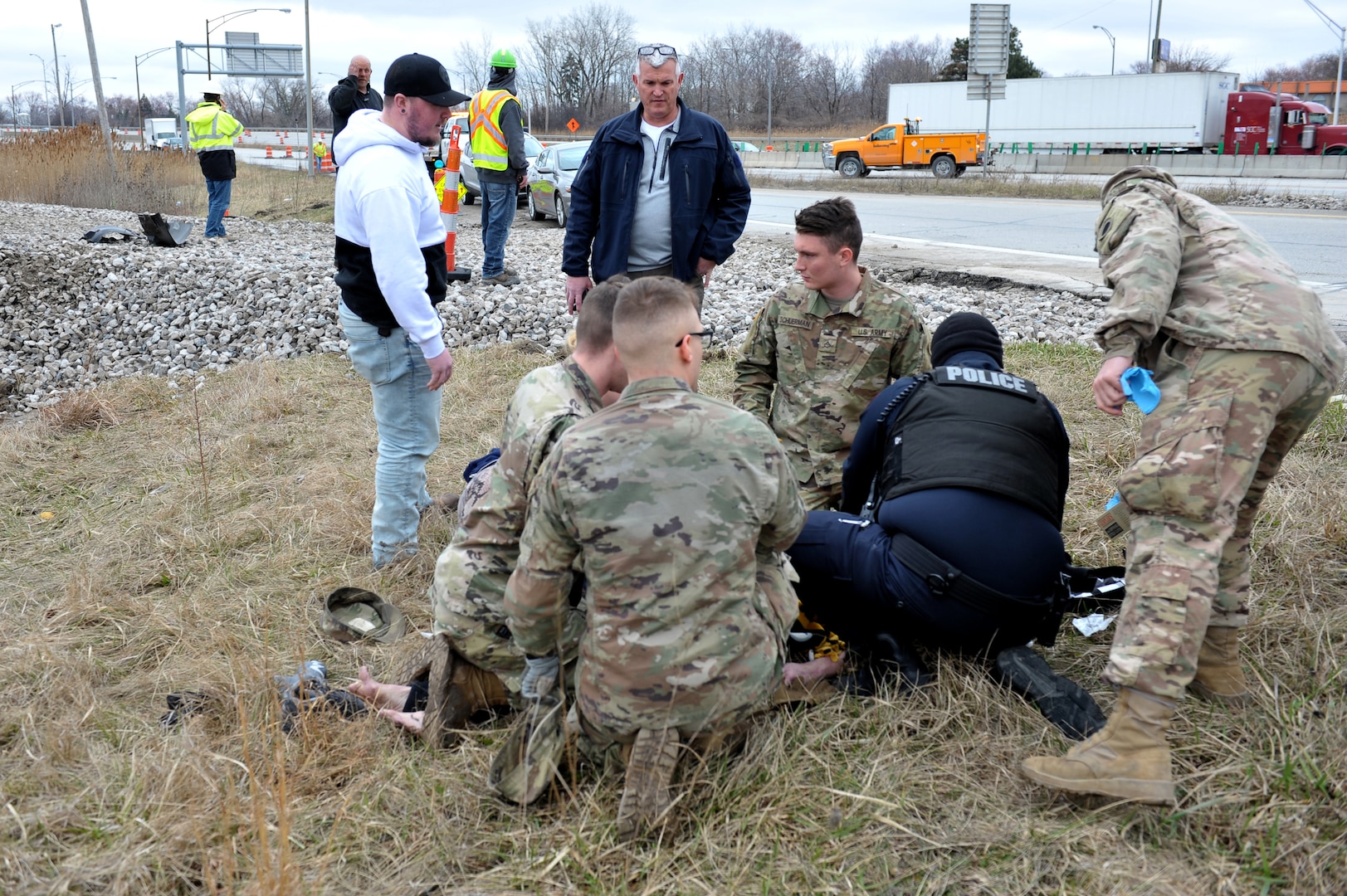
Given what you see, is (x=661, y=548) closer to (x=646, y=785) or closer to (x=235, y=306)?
(x=646, y=785)

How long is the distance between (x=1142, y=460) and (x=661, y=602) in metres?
1.27

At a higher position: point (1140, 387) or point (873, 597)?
point (1140, 387)

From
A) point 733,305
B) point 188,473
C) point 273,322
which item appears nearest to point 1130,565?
point 188,473

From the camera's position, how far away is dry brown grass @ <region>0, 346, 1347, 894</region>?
225 centimetres

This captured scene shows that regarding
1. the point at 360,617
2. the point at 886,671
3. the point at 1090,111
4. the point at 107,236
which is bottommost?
the point at 360,617

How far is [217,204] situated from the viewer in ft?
45.0

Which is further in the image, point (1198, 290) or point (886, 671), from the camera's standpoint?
point (886, 671)

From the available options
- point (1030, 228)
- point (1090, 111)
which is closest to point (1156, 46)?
point (1090, 111)

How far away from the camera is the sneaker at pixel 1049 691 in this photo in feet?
8.93

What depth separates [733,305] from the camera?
9.19 metres

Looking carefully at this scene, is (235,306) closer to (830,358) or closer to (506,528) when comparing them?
(830,358)

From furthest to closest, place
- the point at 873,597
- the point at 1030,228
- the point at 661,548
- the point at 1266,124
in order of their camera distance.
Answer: the point at 1266,124 → the point at 1030,228 → the point at 873,597 → the point at 661,548

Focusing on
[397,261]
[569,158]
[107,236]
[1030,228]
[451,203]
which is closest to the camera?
[397,261]

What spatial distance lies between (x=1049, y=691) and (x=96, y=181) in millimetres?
21660
